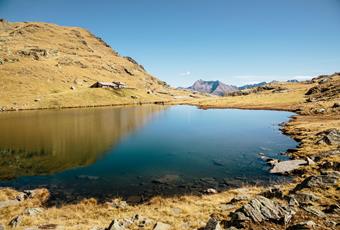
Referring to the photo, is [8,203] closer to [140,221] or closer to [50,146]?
[140,221]

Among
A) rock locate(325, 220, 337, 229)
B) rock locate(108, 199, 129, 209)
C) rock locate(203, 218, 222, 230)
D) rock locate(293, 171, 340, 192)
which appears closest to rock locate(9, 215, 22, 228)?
rock locate(108, 199, 129, 209)

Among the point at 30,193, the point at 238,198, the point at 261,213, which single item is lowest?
the point at 30,193

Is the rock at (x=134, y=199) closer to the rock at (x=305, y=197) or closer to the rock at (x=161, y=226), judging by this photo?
the rock at (x=161, y=226)

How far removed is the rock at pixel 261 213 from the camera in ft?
59.2

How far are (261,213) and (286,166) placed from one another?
66.9 feet

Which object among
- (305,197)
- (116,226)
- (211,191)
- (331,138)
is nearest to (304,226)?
(305,197)

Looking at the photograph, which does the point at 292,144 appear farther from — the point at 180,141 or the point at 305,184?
the point at 305,184

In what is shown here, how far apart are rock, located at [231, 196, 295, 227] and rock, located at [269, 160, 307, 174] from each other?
673 inches

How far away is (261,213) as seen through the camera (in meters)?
18.7

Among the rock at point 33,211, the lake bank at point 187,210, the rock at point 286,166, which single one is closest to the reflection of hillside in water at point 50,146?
the lake bank at point 187,210

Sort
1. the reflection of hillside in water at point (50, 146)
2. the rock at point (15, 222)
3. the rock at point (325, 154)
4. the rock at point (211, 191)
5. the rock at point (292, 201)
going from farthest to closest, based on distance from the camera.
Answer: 1. the reflection of hillside in water at point (50, 146)
2. the rock at point (325, 154)
3. the rock at point (211, 191)
4. the rock at point (15, 222)
5. the rock at point (292, 201)

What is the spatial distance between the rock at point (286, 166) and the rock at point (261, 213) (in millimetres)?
17084

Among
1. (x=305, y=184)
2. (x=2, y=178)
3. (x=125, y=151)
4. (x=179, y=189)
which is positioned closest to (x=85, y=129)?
(x=125, y=151)

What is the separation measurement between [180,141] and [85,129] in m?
29.5
